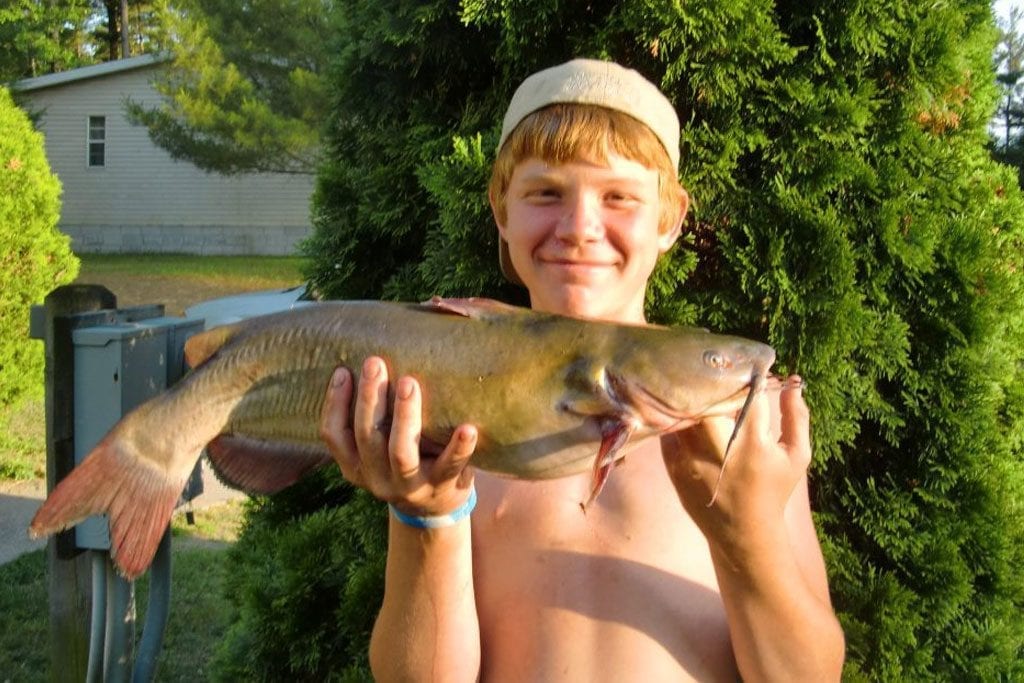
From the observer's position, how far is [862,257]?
3127 mm

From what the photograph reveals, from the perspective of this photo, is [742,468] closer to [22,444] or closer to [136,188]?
[22,444]

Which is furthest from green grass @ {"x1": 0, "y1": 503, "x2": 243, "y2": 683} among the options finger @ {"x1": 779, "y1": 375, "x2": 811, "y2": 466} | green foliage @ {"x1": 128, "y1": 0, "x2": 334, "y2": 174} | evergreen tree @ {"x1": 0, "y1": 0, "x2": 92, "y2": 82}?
evergreen tree @ {"x1": 0, "y1": 0, "x2": 92, "y2": 82}

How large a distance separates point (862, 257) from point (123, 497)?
233cm

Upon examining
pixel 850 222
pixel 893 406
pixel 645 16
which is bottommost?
pixel 893 406

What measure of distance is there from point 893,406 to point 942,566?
527mm

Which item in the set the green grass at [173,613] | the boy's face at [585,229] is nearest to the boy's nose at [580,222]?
the boy's face at [585,229]

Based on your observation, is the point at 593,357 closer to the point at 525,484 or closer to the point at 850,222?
the point at 525,484

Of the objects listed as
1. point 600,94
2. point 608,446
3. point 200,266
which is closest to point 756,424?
point 608,446

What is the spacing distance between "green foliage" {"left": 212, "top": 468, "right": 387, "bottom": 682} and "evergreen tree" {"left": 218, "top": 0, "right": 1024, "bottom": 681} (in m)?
0.14

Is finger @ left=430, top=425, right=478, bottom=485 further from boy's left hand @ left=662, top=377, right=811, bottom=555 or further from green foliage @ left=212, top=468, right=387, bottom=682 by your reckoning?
green foliage @ left=212, top=468, right=387, bottom=682

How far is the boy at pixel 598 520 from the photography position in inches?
78.4

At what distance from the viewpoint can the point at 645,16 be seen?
3053 mm

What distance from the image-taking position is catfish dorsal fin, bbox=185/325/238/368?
2076 mm

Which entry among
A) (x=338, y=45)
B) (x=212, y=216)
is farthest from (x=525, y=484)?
(x=212, y=216)
